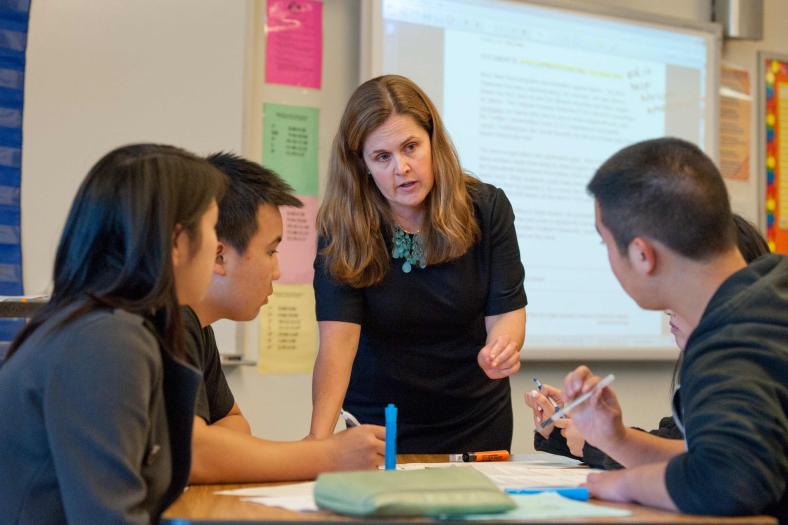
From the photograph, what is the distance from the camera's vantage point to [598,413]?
1246mm

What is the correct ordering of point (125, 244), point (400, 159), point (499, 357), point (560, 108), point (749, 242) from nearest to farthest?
point (125, 244)
point (749, 242)
point (499, 357)
point (400, 159)
point (560, 108)

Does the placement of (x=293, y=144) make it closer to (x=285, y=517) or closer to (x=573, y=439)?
(x=573, y=439)

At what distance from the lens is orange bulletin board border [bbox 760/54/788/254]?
150 inches

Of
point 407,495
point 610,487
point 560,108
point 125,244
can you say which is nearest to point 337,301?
point 125,244

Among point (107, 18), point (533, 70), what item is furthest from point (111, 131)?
point (533, 70)

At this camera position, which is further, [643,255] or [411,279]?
[411,279]

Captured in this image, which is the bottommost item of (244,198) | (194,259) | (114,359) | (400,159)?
(114,359)

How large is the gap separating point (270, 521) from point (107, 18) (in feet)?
7.12

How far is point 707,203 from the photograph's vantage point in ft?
3.76

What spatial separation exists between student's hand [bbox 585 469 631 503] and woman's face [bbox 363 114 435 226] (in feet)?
3.00

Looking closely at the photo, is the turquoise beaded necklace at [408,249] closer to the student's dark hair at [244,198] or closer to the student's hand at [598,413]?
the student's dark hair at [244,198]

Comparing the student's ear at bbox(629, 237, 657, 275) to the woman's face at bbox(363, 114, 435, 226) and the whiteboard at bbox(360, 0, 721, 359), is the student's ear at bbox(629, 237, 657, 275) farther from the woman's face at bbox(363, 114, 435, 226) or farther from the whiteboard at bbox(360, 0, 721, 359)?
the whiteboard at bbox(360, 0, 721, 359)

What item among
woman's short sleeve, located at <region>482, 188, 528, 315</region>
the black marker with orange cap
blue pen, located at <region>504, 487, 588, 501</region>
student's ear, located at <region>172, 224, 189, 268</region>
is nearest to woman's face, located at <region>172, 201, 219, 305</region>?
student's ear, located at <region>172, 224, 189, 268</region>

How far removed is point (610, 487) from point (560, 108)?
8.29 feet
